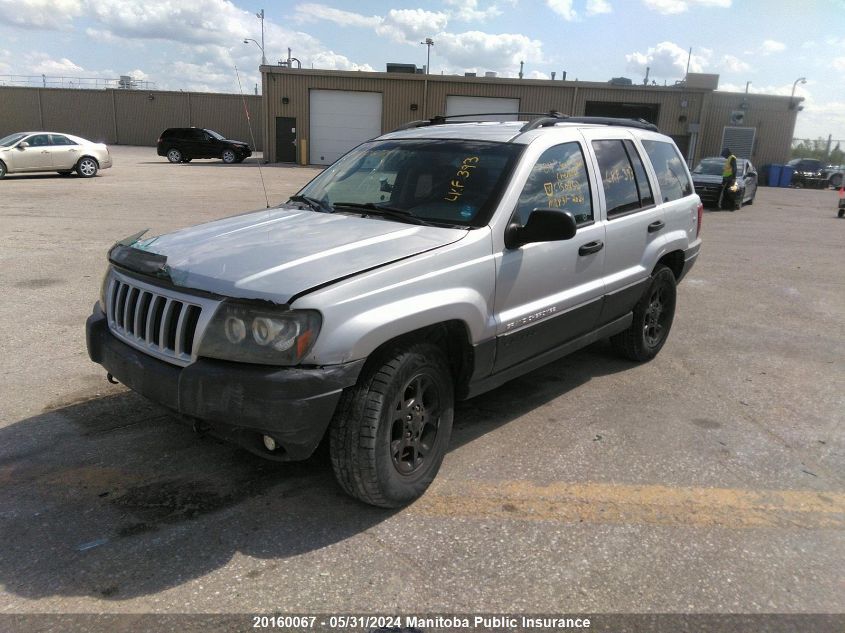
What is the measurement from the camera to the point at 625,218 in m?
4.59

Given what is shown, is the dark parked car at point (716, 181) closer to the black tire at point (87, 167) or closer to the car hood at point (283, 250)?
the car hood at point (283, 250)

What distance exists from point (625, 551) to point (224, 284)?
215 cm

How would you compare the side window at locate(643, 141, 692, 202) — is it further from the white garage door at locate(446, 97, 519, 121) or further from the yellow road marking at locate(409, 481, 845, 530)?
the white garage door at locate(446, 97, 519, 121)

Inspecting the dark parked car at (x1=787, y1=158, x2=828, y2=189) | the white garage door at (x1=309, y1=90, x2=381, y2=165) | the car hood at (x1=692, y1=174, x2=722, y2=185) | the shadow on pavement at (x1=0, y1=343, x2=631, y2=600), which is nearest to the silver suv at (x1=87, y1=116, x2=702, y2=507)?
the shadow on pavement at (x1=0, y1=343, x2=631, y2=600)

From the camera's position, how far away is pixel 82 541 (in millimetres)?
2865

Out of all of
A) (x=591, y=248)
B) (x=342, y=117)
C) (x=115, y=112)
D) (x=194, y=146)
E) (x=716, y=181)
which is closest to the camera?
(x=591, y=248)

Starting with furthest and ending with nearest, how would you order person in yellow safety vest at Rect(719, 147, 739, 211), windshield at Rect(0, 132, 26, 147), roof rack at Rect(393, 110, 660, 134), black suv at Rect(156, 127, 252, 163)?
1. black suv at Rect(156, 127, 252, 163)
2. windshield at Rect(0, 132, 26, 147)
3. person in yellow safety vest at Rect(719, 147, 739, 211)
4. roof rack at Rect(393, 110, 660, 134)

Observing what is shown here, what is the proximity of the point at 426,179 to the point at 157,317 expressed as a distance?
5.81 ft

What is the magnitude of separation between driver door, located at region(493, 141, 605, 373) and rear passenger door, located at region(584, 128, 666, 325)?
15cm

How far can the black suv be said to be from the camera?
104 feet

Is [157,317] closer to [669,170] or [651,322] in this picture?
[651,322]

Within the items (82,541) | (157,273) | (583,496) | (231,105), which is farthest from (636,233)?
(231,105)

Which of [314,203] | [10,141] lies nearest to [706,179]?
[314,203]

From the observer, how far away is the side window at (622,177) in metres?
4.46
